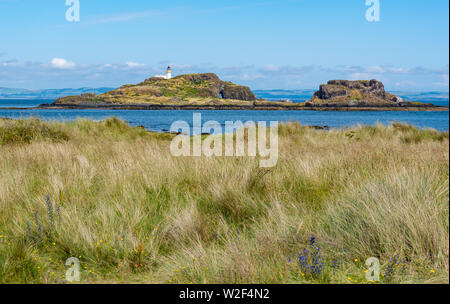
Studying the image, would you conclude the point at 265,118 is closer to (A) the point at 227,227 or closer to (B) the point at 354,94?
(A) the point at 227,227

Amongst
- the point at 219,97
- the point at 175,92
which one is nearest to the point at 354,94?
the point at 219,97

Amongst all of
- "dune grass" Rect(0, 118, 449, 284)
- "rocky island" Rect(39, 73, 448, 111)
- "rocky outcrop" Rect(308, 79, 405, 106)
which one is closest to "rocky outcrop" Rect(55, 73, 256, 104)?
"rocky island" Rect(39, 73, 448, 111)

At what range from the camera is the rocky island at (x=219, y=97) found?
110m

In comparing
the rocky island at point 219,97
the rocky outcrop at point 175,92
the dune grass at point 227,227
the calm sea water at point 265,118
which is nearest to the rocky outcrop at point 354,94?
the rocky island at point 219,97

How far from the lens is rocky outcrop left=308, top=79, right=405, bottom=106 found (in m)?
114

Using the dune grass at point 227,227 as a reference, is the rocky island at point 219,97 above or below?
above

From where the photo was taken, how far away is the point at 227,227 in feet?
13.2

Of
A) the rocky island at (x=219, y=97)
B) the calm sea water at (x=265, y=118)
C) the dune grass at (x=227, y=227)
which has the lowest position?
the dune grass at (x=227, y=227)

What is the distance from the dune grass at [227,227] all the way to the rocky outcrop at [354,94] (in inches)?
4329

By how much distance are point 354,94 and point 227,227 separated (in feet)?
411

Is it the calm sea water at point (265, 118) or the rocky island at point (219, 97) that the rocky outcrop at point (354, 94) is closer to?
the rocky island at point (219, 97)

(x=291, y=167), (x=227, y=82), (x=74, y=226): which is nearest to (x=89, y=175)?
(x=74, y=226)

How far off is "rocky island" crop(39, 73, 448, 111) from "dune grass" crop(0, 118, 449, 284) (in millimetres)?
97580

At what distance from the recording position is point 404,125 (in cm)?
1809
